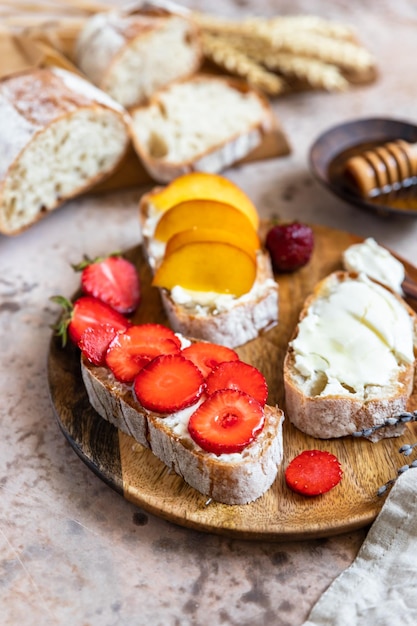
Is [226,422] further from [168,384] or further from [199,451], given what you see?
[168,384]

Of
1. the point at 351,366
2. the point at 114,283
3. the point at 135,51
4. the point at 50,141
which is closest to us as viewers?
the point at 351,366

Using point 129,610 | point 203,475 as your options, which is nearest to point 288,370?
point 203,475

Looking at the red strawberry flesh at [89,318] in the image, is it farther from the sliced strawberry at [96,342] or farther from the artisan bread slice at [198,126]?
the artisan bread slice at [198,126]

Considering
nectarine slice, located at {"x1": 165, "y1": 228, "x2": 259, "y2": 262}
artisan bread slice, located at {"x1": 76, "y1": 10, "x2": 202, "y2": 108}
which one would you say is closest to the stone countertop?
nectarine slice, located at {"x1": 165, "y1": 228, "x2": 259, "y2": 262}

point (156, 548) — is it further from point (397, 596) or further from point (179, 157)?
point (179, 157)

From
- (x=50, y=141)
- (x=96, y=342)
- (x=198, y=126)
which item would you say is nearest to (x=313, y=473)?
(x=96, y=342)

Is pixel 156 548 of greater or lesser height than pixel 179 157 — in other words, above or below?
below
